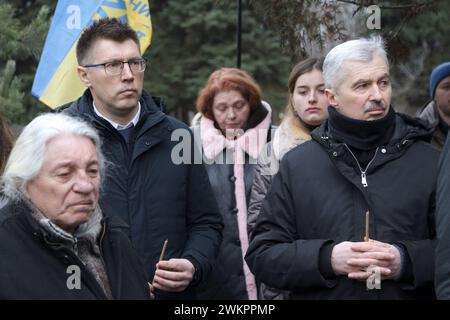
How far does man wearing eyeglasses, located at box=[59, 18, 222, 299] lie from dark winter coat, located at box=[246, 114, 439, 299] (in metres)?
0.52

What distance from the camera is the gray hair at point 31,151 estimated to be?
328cm

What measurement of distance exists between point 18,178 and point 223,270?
2.44 metres

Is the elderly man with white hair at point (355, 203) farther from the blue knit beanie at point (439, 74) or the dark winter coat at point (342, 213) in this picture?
the blue knit beanie at point (439, 74)

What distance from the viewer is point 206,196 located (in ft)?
15.3

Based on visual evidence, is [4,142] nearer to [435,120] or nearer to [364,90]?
[364,90]

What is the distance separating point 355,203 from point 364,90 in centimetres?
54

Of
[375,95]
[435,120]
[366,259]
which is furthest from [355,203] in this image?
[435,120]

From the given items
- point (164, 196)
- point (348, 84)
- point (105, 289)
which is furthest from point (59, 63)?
point (105, 289)

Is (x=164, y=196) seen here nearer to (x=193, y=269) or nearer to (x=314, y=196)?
(x=193, y=269)

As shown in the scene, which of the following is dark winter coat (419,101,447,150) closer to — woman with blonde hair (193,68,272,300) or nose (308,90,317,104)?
woman with blonde hair (193,68,272,300)

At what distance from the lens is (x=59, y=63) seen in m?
6.39

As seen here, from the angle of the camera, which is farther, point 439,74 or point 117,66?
point 439,74

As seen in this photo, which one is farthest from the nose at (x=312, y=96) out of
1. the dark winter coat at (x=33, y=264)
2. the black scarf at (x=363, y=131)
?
the dark winter coat at (x=33, y=264)
